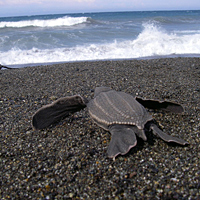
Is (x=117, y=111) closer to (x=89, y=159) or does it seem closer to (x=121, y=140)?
(x=121, y=140)

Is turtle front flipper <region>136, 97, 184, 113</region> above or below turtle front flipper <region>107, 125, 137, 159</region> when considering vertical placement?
above

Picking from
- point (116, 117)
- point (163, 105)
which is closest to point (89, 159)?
point (116, 117)

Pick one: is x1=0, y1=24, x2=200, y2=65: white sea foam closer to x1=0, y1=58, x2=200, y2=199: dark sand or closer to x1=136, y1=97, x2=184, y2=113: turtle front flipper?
x1=0, y1=58, x2=200, y2=199: dark sand

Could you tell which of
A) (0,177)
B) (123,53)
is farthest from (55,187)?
(123,53)

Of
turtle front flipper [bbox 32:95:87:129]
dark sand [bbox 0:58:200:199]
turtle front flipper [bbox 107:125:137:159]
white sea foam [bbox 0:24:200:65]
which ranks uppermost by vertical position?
white sea foam [bbox 0:24:200:65]

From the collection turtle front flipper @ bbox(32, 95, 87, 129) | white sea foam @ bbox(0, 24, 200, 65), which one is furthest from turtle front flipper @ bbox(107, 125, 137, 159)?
white sea foam @ bbox(0, 24, 200, 65)

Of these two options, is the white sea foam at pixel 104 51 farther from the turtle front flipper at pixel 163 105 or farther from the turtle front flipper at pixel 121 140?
the turtle front flipper at pixel 121 140

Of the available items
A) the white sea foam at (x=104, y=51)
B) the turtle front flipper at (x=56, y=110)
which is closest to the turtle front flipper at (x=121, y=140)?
the turtle front flipper at (x=56, y=110)

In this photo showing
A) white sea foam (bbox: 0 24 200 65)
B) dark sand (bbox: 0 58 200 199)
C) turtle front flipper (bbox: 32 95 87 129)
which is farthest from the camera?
white sea foam (bbox: 0 24 200 65)
